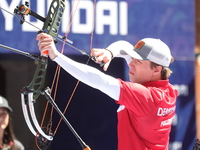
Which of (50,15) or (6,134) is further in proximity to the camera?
(6,134)

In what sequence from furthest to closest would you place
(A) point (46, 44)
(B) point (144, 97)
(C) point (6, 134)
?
(C) point (6, 134) → (B) point (144, 97) → (A) point (46, 44)

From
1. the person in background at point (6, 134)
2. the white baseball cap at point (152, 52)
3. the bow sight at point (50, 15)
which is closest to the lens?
the bow sight at point (50, 15)

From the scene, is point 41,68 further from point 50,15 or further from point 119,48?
point 119,48

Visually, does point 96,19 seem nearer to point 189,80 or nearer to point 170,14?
point 170,14

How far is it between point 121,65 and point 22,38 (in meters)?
1.05

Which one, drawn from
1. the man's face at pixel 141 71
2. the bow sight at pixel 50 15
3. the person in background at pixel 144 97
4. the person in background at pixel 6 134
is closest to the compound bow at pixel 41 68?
the bow sight at pixel 50 15

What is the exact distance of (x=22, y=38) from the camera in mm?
4266

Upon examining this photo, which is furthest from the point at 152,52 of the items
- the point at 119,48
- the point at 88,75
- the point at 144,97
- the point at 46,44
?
the point at 46,44

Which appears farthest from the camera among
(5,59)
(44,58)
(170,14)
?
(170,14)

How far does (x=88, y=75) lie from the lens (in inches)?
89.1

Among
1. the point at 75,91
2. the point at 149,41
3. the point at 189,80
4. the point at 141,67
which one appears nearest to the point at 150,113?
the point at 141,67

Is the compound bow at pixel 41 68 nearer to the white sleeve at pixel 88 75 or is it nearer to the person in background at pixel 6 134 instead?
the white sleeve at pixel 88 75

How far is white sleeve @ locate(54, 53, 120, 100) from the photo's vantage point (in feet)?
7.28

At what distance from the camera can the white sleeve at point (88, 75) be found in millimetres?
2219
